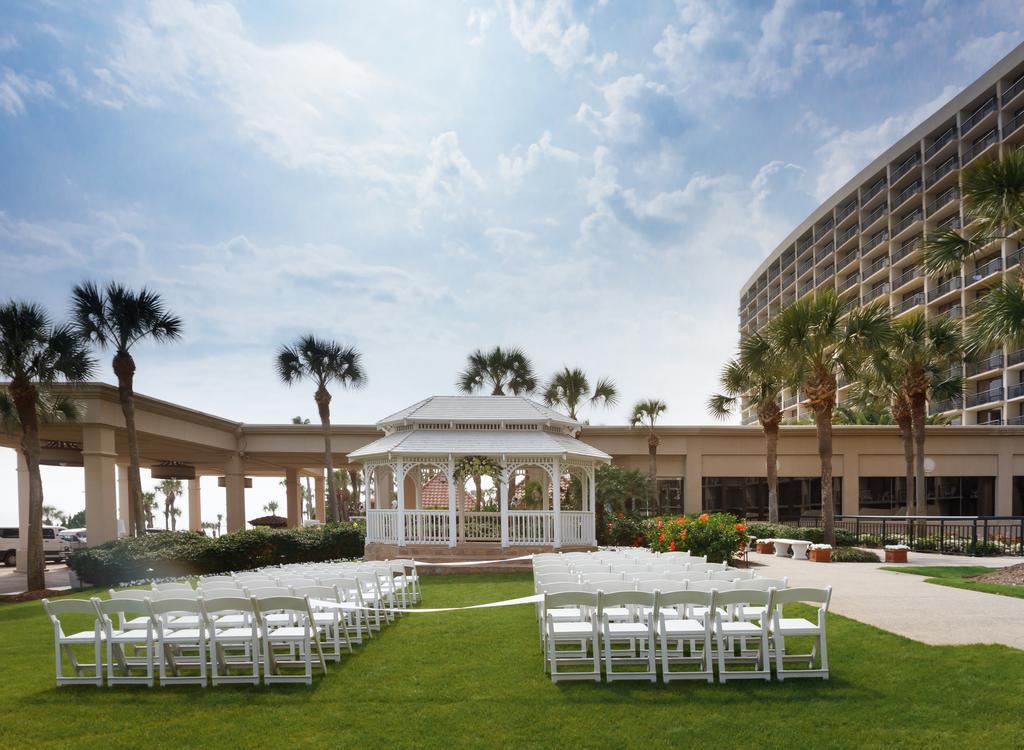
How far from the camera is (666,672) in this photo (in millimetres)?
6543

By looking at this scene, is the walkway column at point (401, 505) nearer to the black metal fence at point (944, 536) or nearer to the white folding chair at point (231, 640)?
the white folding chair at point (231, 640)

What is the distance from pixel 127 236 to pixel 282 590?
16512 millimetres

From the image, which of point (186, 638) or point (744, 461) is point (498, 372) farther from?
point (186, 638)

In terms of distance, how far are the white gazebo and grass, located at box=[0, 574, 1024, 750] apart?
10.4m

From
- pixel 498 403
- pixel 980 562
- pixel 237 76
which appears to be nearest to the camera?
pixel 237 76

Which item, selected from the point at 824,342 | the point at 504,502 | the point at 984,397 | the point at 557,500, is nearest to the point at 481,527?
the point at 504,502

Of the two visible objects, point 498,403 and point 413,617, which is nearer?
point 413,617

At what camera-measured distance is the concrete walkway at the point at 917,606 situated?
29.5ft

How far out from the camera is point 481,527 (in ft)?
65.4

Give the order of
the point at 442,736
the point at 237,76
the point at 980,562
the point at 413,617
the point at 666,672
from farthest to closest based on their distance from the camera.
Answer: the point at 980,562
the point at 237,76
the point at 413,617
the point at 666,672
the point at 442,736

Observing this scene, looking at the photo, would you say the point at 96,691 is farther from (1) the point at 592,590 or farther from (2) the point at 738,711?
(2) the point at 738,711

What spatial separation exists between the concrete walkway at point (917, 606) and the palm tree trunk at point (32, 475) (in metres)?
17.4

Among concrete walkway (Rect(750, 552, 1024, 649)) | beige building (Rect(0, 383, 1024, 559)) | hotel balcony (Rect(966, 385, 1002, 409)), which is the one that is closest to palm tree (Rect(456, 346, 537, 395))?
beige building (Rect(0, 383, 1024, 559))

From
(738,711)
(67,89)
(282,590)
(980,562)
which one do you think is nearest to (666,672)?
(738,711)
